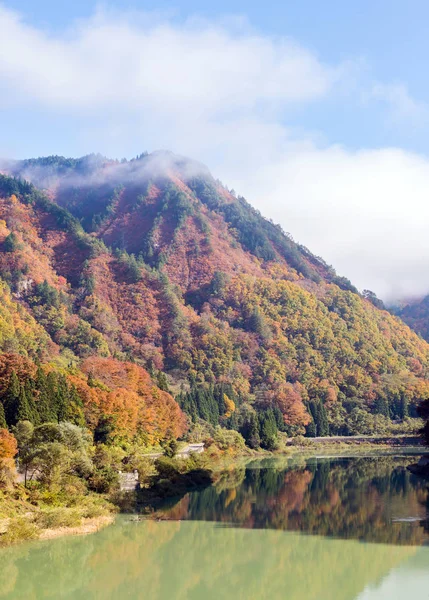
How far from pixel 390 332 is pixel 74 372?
12569cm

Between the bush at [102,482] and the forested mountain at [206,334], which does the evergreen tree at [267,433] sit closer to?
the forested mountain at [206,334]

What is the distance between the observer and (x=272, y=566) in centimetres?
3516

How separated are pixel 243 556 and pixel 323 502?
18740 millimetres

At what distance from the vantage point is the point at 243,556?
37.2 m

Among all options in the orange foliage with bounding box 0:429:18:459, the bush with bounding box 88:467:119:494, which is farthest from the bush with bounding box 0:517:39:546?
the bush with bounding box 88:467:119:494

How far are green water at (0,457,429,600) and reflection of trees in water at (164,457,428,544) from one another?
13cm

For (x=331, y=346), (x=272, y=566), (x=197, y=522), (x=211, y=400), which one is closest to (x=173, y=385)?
(x=211, y=400)

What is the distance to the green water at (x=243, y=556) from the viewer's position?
31.3 meters

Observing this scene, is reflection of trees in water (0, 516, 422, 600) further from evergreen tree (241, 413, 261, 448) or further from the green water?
evergreen tree (241, 413, 261, 448)

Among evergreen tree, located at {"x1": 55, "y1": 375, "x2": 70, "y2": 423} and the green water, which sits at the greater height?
evergreen tree, located at {"x1": 55, "y1": 375, "x2": 70, "y2": 423}

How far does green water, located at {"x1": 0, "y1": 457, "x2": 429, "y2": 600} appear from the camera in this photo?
31.3 m

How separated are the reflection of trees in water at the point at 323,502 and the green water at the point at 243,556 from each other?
5.1 inches

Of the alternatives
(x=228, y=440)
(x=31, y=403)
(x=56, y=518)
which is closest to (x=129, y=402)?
(x=31, y=403)

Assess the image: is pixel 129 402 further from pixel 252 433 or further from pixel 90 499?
pixel 252 433
